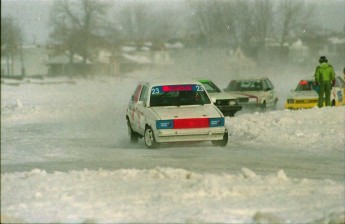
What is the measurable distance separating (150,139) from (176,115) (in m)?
0.87

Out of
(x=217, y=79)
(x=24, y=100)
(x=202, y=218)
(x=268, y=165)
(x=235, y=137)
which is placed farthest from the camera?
(x=217, y=79)

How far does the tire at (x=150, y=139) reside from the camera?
15.7m

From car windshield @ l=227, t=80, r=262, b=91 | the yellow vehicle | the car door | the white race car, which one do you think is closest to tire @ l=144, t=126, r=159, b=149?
the white race car

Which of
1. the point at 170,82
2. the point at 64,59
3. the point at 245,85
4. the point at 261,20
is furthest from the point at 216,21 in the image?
the point at 170,82

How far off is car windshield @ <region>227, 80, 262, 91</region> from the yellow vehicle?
81.6 inches

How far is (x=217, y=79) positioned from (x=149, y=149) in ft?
218

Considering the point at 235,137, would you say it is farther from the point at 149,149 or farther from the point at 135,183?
the point at 135,183

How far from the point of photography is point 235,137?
18.4 metres

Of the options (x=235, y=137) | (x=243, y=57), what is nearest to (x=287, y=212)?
(x=235, y=137)

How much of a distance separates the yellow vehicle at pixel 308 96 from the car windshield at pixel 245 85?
2.07 meters

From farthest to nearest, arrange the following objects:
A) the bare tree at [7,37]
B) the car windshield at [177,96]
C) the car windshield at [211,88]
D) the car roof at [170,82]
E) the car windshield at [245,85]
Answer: the car windshield at [245,85] < the car windshield at [211,88] < the car roof at [170,82] < the car windshield at [177,96] < the bare tree at [7,37]

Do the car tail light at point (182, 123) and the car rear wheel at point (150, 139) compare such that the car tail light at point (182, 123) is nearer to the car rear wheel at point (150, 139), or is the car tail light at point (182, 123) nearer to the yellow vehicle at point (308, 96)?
the car rear wheel at point (150, 139)

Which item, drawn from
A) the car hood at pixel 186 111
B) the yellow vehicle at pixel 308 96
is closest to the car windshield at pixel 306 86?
the yellow vehicle at pixel 308 96

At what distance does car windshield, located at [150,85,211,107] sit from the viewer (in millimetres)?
16406
